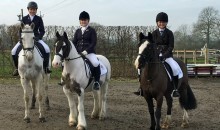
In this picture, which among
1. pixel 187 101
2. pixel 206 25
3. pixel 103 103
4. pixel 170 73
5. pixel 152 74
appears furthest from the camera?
pixel 206 25

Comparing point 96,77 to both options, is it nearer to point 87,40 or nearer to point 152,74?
point 87,40

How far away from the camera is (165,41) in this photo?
29.0ft

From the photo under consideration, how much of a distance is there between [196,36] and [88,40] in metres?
46.8

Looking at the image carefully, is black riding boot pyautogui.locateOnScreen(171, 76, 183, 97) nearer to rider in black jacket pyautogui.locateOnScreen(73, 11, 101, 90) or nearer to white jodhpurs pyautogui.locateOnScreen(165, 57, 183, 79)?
white jodhpurs pyautogui.locateOnScreen(165, 57, 183, 79)

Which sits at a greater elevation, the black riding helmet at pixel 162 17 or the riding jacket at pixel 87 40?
the black riding helmet at pixel 162 17

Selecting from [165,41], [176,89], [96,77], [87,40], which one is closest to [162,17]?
[165,41]

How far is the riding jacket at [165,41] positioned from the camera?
28.6 ft

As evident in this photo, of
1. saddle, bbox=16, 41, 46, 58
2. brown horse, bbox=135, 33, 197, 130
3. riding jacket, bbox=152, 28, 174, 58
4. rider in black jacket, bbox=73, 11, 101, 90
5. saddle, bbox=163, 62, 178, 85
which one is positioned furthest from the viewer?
saddle, bbox=16, 41, 46, 58

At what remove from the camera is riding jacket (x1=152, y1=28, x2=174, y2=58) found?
343 inches

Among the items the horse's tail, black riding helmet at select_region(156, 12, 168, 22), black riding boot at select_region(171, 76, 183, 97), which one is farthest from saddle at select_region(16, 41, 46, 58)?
the horse's tail

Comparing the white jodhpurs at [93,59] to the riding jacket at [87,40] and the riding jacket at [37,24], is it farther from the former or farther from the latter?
the riding jacket at [37,24]

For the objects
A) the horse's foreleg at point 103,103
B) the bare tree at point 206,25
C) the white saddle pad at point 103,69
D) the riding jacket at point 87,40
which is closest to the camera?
the riding jacket at point 87,40

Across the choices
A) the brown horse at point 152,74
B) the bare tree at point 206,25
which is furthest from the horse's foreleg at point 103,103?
the bare tree at point 206,25

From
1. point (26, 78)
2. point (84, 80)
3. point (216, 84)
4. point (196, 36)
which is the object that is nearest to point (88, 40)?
point (84, 80)
